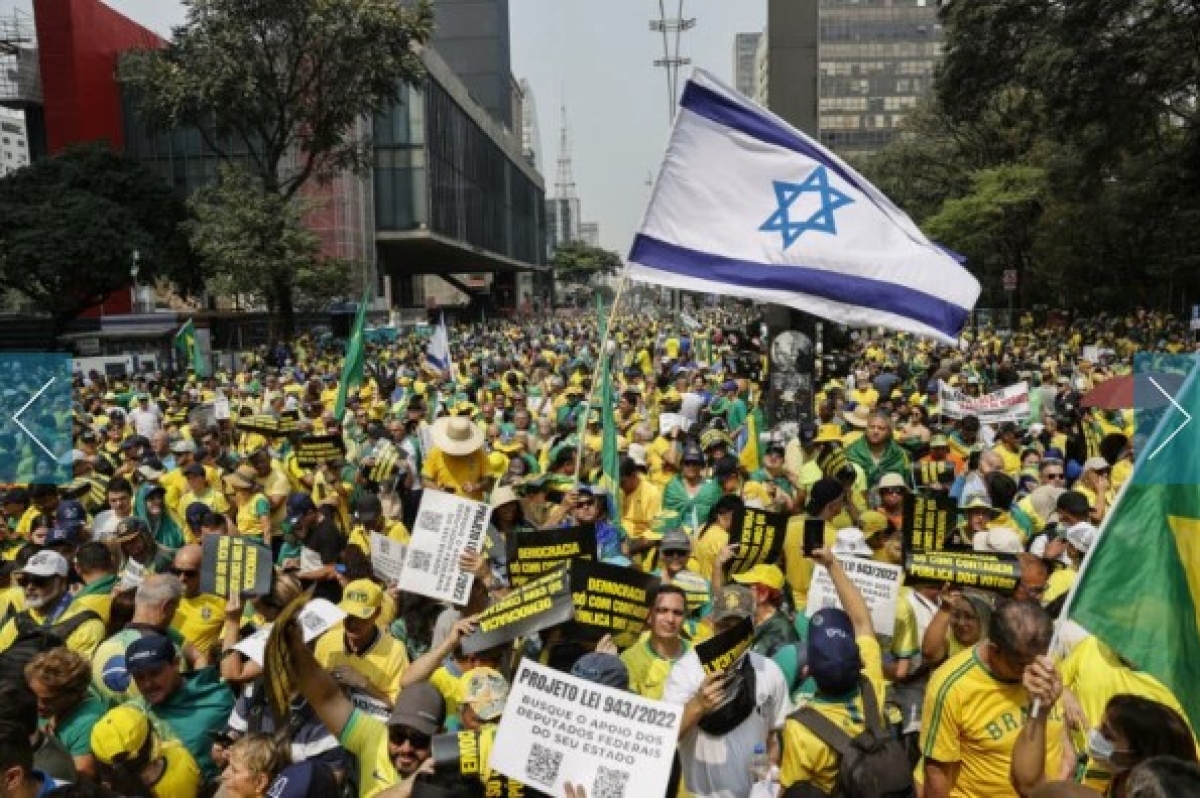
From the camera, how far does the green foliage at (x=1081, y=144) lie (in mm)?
27391

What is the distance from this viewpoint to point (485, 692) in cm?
396

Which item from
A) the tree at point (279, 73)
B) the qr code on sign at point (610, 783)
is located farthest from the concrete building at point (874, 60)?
the qr code on sign at point (610, 783)

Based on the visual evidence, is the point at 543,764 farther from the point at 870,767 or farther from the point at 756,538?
the point at 756,538

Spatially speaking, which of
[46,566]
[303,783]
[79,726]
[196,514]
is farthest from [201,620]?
[303,783]

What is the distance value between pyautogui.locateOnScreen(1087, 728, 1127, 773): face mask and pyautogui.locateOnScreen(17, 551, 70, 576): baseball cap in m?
4.84

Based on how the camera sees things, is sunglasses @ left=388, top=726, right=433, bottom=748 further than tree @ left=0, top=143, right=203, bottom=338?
No

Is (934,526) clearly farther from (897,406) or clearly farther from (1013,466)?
(897,406)

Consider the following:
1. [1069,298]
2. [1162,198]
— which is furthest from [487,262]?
[1162,198]

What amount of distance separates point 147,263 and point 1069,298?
37.4 m

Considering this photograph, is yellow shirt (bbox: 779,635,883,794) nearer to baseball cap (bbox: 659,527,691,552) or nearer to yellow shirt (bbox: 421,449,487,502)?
baseball cap (bbox: 659,527,691,552)

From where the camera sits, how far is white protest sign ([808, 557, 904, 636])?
4867mm

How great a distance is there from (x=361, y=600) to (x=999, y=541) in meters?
3.36

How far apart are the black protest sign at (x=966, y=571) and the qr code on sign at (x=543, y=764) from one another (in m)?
2.03

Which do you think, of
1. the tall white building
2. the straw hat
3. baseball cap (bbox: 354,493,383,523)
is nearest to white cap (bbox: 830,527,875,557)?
baseball cap (bbox: 354,493,383,523)
